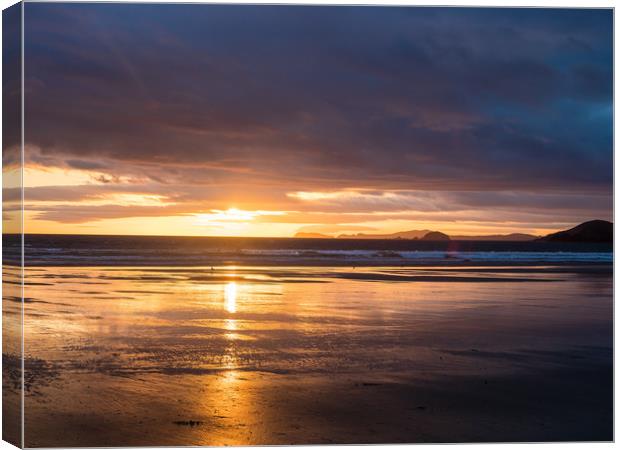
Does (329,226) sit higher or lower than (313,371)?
higher

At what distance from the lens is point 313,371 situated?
6660 millimetres

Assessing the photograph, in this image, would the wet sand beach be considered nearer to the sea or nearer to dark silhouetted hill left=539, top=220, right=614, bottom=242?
the sea

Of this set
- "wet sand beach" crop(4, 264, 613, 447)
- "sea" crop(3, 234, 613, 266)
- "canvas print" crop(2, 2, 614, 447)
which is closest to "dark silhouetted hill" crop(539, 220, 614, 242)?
"sea" crop(3, 234, 613, 266)

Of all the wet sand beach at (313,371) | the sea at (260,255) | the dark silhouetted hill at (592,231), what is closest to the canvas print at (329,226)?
the wet sand beach at (313,371)

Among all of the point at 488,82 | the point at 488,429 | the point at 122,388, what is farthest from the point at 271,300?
the point at 488,429

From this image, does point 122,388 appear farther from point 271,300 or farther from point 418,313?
point 271,300

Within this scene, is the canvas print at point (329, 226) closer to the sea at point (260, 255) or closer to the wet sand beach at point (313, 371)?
the wet sand beach at point (313, 371)

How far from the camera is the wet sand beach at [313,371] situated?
17.9ft

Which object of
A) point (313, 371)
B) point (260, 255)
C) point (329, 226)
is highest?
point (329, 226)

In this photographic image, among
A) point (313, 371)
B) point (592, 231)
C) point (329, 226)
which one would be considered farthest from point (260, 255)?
point (313, 371)

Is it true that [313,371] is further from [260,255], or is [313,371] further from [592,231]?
[260,255]

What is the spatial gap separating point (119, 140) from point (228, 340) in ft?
25.8

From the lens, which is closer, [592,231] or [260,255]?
[592,231]

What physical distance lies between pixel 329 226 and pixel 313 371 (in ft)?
24.4
